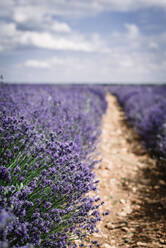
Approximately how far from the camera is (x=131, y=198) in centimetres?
296

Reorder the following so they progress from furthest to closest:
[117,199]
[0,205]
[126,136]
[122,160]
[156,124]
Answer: [126,136] < [156,124] < [122,160] < [117,199] < [0,205]

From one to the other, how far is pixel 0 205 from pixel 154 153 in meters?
3.92

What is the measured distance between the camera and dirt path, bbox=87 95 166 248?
6.83ft

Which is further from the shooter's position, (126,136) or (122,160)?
(126,136)

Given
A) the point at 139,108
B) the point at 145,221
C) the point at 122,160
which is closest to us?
the point at 145,221

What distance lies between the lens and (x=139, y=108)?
7.43 metres

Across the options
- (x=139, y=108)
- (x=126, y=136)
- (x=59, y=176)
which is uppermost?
(x=139, y=108)

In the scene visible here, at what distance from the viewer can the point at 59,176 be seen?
5.42 ft

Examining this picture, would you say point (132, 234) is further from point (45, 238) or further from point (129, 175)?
point (129, 175)

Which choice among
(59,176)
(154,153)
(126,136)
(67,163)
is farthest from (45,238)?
(126,136)

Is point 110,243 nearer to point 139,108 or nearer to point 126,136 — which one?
point 126,136

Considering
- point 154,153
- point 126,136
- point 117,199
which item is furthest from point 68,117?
point 126,136

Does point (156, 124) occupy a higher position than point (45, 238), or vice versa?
point (156, 124)

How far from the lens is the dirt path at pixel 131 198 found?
2.08m
